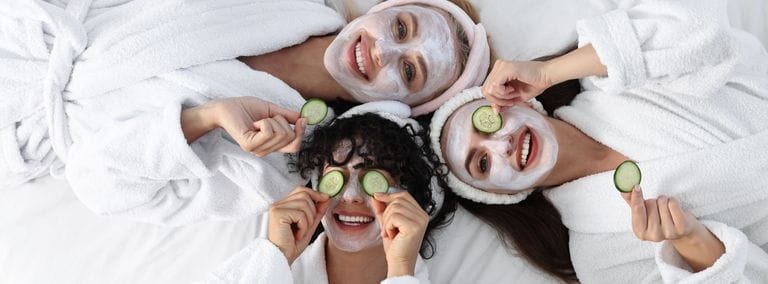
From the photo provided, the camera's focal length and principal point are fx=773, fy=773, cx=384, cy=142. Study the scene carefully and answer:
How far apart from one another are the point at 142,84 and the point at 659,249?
3.65 feet

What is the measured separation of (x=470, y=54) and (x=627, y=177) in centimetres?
50

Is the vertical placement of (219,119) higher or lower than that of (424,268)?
higher

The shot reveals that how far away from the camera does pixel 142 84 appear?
1642 mm

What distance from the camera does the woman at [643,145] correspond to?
4.76 ft

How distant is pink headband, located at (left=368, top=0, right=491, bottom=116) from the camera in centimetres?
175

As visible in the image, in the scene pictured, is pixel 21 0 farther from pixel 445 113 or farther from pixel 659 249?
pixel 659 249

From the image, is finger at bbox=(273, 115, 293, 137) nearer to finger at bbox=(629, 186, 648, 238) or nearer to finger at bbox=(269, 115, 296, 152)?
finger at bbox=(269, 115, 296, 152)

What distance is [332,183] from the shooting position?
1464 millimetres

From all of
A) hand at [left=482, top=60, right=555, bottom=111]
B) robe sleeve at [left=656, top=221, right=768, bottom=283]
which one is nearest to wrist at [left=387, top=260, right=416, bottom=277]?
hand at [left=482, top=60, right=555, bottom=111]

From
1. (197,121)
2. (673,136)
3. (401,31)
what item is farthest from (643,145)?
(197,121)

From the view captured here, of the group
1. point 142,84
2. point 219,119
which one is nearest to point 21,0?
point 142,84

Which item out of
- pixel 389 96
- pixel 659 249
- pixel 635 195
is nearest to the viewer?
pixel 635 195

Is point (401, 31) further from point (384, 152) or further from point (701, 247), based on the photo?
point (701, 247)

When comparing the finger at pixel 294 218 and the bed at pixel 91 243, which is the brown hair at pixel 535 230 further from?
the finger at pixel 294 218
